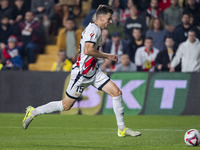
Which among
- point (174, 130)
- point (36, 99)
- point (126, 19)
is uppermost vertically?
point (126, 19)

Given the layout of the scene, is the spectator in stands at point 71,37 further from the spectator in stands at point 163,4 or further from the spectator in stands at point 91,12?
the spectator in stands at point 163,4

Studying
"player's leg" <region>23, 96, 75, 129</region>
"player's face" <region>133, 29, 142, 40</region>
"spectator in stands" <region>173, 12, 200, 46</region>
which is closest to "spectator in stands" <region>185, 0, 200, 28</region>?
"spectator in stands" <region>173, 12, 200, 46</region>

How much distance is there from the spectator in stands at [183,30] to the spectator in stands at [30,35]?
5328 mm

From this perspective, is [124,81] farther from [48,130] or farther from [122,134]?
[122,134]

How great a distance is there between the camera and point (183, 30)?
17.6 meters

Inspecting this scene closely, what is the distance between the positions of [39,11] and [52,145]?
41.2 ft

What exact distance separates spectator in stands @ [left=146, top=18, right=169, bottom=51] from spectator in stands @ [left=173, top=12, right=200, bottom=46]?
1.14 ft

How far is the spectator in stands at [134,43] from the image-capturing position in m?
17.8

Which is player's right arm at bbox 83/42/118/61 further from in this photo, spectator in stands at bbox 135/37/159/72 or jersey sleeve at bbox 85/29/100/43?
spectator in stands at bbox 135/37/159/72

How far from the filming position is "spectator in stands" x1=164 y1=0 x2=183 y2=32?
1833cm

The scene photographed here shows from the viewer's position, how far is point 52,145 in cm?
879

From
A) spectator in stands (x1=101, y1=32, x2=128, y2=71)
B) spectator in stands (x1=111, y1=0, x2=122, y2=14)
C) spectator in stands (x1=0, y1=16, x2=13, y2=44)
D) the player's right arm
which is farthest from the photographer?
spectator in stands (x1=0, y1=16, x2=13, y2=44)

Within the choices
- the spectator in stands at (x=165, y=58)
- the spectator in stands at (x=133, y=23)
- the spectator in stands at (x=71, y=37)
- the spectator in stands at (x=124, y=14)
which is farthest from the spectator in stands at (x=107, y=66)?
the spectator in stands at (x=124, y=14)

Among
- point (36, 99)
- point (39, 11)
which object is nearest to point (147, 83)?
point (36, 99)
